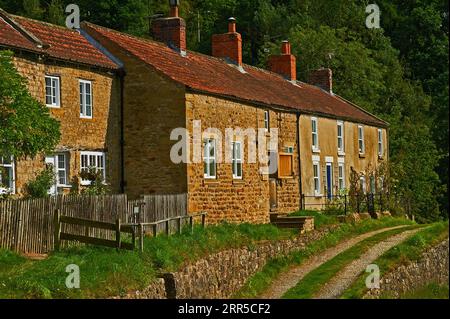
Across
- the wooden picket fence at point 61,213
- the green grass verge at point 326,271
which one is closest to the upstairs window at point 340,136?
the green grass verge at point 326,271

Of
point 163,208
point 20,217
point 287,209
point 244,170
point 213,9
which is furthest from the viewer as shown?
point 213,9

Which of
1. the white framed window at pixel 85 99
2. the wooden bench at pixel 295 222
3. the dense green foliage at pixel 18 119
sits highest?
the white framed window at pixel 85 99

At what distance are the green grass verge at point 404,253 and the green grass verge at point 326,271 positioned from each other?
109 centimetres

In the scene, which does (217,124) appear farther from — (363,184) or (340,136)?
(363,184)

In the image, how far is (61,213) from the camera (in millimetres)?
25141

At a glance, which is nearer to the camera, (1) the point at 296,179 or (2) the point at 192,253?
(2) the point at 192,253

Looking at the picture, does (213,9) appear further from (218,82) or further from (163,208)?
(163,208)

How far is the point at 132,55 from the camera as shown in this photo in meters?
34.0

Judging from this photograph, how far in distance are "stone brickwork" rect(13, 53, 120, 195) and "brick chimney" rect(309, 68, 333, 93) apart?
2560 centimetres

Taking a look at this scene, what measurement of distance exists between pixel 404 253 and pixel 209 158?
811 cm

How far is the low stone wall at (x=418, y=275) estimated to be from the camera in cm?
2731

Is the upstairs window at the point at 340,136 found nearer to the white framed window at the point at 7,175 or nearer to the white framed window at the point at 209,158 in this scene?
the white framed window at the point at 209,158

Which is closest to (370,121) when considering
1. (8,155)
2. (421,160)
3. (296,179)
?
(421,160)

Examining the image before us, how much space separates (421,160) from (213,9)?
3684 centimetres
